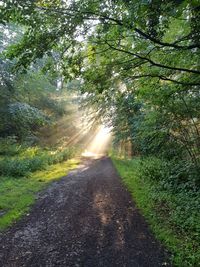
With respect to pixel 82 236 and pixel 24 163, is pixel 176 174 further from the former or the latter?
pixel 24 163

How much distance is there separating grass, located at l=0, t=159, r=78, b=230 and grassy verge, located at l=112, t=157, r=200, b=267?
3.26m

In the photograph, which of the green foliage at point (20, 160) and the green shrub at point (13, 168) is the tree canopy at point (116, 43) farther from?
the green foliage at point (20, 160)

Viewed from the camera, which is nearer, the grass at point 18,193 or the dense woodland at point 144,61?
the dense woodland at point 144,61

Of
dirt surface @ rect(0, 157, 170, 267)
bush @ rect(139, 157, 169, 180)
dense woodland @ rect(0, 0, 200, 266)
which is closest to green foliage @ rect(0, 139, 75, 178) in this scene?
dirt surface @ rect(0, 157, 170, 267)

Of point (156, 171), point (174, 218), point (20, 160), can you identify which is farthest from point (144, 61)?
point (20, 160)

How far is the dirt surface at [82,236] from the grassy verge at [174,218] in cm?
22

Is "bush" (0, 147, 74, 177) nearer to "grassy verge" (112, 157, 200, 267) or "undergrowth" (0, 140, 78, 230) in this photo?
"undergrowth" (0, 140, 78, 230)

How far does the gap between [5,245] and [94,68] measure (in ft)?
13.3

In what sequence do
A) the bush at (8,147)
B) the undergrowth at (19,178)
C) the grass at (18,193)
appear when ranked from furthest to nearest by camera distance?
the bush at (8,147) → the undergrowth at (19,178) → the grass at (18,193)

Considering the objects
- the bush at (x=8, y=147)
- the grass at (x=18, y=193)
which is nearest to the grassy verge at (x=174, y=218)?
the grass at (x=18, y=193)

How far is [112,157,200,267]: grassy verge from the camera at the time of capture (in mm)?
4621

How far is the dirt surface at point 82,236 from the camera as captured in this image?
14.8 feet

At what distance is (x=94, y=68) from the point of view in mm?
5914

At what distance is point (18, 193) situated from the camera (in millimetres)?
8898
